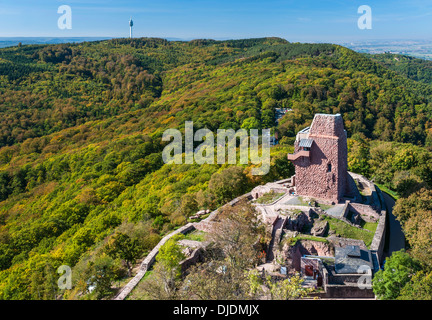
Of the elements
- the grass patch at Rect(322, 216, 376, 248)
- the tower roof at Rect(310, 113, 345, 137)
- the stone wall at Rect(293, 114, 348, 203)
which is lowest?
the grass patch at Rect(322, 216, 376, 248)

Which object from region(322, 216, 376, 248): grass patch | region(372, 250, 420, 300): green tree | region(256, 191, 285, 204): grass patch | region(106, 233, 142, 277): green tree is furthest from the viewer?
region(256, 191, 285, 204): grass patch

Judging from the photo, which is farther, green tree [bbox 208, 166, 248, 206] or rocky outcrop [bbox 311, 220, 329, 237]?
green tree [bbox 208, 166, 248, 206]

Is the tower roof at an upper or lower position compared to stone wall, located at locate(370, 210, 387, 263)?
upper

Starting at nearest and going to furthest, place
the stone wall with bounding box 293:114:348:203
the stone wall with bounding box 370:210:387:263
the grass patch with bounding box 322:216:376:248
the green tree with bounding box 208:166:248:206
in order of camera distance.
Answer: the stone wall with bounding box 370:210:387:263
the grass patch with bounding box 322:216:376:248
the stone wall with bounding box 293:114:348:203
the green tree with bounding box 208:166:248:206

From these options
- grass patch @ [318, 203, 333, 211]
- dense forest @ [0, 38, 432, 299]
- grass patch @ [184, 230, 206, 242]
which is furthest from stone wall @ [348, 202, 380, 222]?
grass patch @ [184, 230, 206, 242]

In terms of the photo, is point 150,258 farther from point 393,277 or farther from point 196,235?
point 393,277

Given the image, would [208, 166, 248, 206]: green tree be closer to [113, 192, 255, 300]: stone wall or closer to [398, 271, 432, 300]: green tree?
[113, 192, 255, 300]: stone wall

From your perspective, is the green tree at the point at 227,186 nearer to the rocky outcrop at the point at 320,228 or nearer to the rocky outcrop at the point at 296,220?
the rocky outcrop at the point at 296,220
